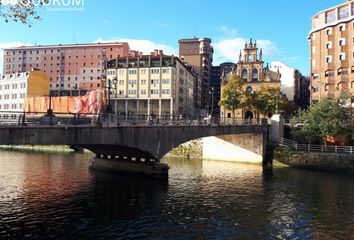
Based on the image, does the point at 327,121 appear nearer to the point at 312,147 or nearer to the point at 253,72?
the point at 312,147

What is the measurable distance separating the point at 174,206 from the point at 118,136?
1065 centimetres

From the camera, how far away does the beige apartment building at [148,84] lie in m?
117

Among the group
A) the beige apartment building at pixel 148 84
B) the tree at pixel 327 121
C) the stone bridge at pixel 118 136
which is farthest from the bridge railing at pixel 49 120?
the beige apartment building at pixel 148 84

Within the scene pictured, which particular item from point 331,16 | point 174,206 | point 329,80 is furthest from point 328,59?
point 174,206

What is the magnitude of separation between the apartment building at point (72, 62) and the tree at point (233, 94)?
61.4 meters

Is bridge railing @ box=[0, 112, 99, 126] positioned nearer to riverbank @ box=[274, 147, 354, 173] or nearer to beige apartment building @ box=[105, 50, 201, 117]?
riverbank @ box=[274, 147, 354, 173]

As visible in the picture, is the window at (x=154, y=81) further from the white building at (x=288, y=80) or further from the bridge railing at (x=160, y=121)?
the bridge railing at (x=160, y=121)

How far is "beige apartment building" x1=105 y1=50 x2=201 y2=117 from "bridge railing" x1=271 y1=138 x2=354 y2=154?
4939 centimetres

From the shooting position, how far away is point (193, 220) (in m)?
27.7

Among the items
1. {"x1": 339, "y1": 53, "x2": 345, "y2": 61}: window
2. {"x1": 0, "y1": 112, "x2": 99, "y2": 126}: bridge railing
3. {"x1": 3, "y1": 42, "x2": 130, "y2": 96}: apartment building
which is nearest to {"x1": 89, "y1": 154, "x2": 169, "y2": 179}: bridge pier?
{"x1": 0, "y1": 112, "x2": 99, "y2": 126}: bridge railing

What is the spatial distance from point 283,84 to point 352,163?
68.7 metres

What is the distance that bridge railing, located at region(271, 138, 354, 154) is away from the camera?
61.7 meters

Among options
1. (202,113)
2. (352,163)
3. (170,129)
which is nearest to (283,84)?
(202,113)

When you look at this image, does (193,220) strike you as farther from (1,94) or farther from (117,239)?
(1,94)
